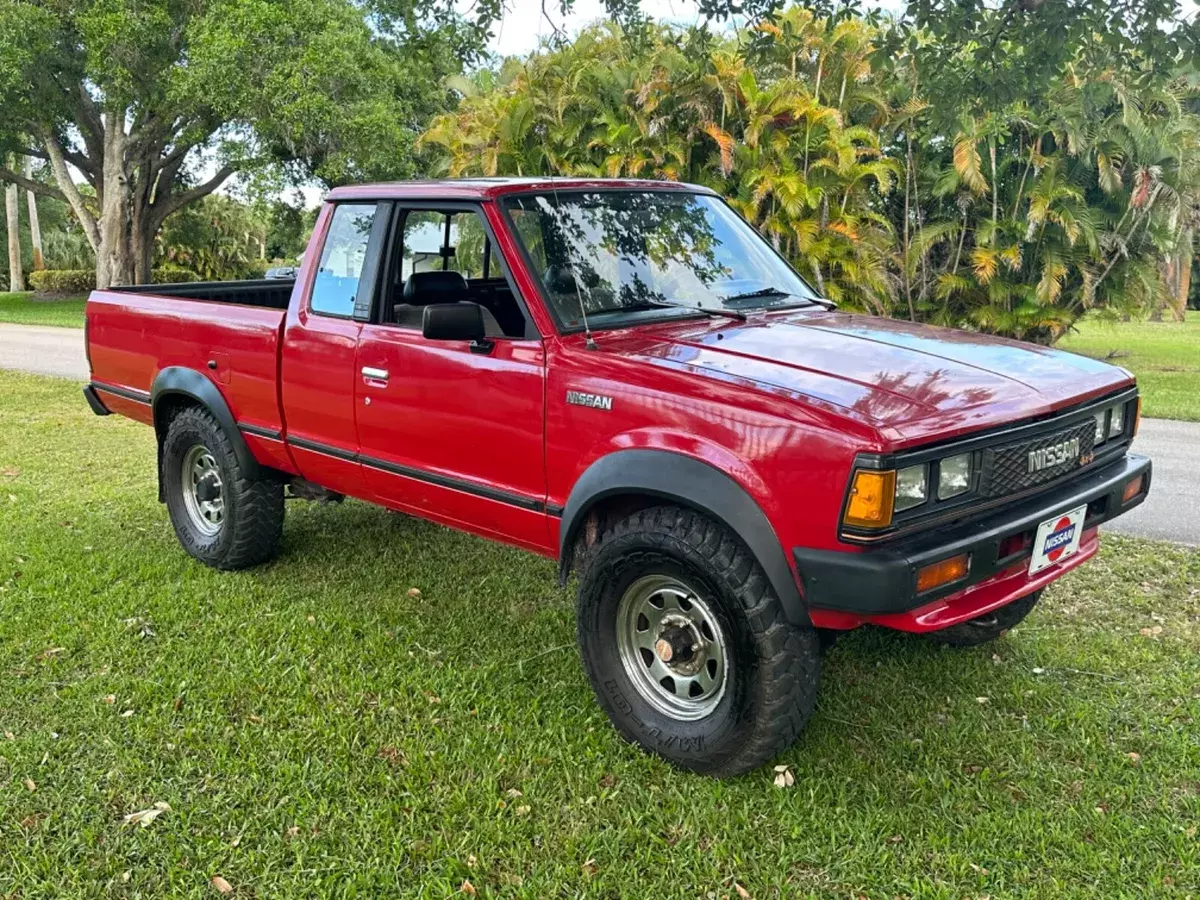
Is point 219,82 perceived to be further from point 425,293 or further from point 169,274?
point 169,274

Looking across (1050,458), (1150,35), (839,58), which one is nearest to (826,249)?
(839,58)

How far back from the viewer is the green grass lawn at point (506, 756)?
116 inches

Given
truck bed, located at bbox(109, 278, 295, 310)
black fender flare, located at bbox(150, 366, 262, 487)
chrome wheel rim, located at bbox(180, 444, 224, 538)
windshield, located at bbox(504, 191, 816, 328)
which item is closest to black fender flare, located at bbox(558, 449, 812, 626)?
windshield, located at bbox(504, 191, 816, 328)

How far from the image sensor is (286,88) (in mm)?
17719

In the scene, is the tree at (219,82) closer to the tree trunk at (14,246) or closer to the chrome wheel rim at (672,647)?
the chrome wheel rim at (672,647)

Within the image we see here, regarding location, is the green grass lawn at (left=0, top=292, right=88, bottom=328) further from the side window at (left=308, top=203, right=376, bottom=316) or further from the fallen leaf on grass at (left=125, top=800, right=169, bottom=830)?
the fallen leaf on grass at (left=125, top=800, right=169, bottom=830)

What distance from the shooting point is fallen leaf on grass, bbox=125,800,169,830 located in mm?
3146

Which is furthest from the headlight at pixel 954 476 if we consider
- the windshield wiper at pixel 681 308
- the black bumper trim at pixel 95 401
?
the black bumper trim at pixel 95 401

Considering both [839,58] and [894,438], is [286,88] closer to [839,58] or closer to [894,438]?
[839,58]

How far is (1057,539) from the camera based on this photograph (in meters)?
3.33

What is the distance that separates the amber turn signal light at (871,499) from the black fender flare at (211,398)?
3.37m

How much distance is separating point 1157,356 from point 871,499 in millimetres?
19107

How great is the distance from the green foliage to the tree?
102 inches

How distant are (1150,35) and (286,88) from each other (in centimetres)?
1544
